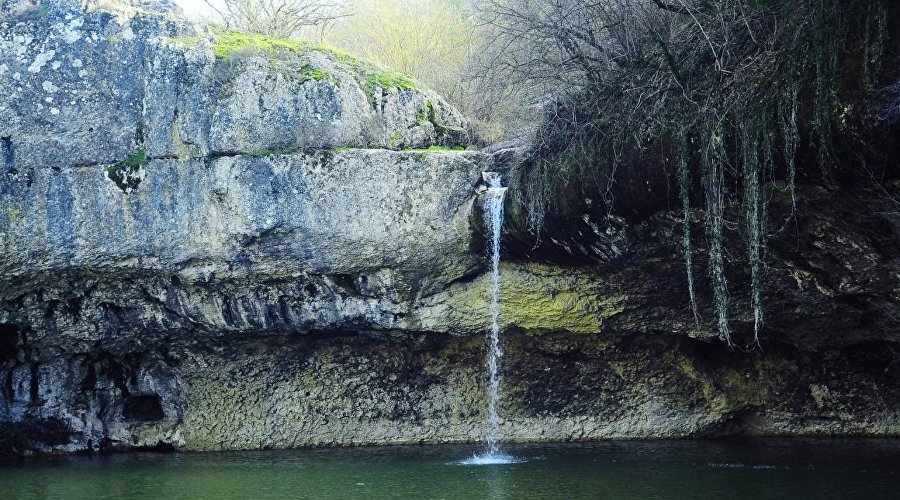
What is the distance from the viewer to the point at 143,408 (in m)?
14.5

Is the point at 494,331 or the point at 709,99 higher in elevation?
the point at 709,99

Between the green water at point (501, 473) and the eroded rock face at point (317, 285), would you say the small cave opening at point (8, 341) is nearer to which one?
the eroded rock face at point (317, 285)

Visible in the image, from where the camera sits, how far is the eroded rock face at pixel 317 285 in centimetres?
1191

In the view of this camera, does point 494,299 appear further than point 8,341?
No

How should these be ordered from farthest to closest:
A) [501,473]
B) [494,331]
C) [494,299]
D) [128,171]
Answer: [494,331] → [494,299] → [128,171] → [501,473]

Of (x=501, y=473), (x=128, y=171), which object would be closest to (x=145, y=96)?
(x=128, y=171)

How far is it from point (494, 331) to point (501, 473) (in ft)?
8.21

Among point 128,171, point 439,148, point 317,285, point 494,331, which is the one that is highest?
point 439,148

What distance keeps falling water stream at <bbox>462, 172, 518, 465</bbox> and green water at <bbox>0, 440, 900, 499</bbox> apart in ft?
1.08

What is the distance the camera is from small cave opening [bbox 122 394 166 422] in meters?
14.2

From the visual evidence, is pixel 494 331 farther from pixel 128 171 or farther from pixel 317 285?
pixel 128 171

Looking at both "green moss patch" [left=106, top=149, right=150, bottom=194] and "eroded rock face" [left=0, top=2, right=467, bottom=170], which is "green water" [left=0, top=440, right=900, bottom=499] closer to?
"green moss patch" [left=106, top=149, right=150, bottom=194]

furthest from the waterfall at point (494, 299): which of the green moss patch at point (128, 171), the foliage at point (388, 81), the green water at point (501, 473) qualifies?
the green moss patch at point (128, 171)

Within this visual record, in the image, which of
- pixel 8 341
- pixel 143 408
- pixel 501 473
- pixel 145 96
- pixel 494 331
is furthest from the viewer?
pixel 143 408
